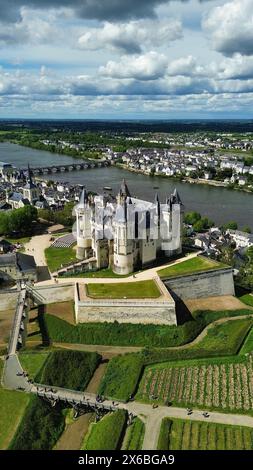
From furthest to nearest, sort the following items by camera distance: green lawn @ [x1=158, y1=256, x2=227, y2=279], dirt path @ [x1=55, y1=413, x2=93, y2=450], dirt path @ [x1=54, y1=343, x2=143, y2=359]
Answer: green lawn @ [x1=158, y1=256, x2=227, y2=279] < dirt path @ [x1=54, y1=343, x2=143, y2=359] < dirt path @ [x1=55, y1=413, x2=93, y2=450]

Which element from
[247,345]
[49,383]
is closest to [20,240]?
[49,383]

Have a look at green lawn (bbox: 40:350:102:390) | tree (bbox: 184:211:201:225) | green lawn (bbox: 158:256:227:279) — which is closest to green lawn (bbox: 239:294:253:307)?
green lawn (bbox: 158:256:227:279)

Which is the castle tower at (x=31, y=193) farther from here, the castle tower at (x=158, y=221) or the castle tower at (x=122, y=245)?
the castle tower at (x=122, y=245)

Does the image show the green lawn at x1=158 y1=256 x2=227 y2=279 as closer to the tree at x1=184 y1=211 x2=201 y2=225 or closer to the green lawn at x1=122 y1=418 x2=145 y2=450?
the green lawn at x1=122 y1=418 x2=145 y2=450

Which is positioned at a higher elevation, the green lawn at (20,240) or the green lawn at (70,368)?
the green lawn at (20,240)

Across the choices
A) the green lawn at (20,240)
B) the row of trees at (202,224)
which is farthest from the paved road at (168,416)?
the row of trees at (202,224)
